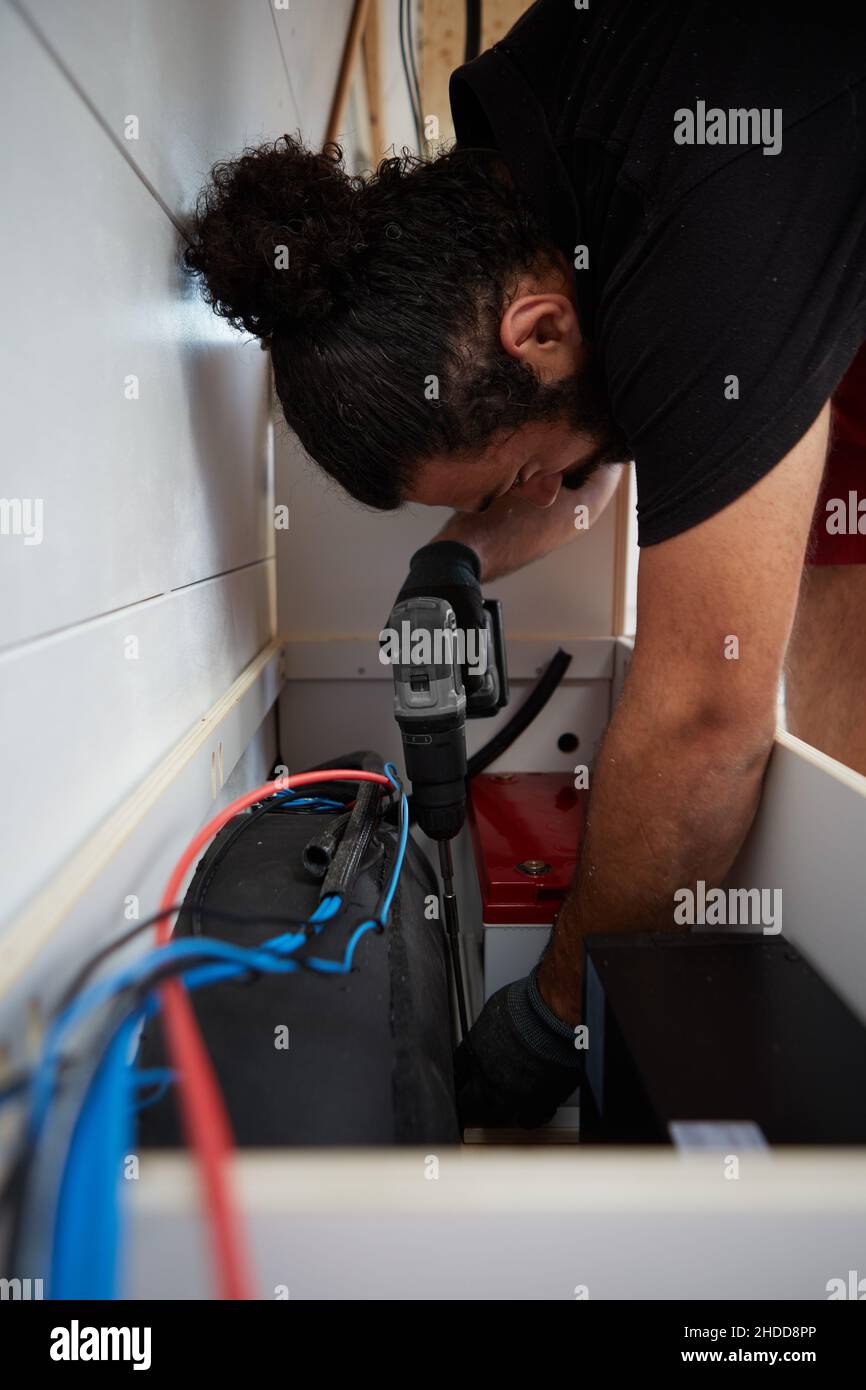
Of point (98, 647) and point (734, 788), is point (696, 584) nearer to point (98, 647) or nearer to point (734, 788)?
point (734, 788)

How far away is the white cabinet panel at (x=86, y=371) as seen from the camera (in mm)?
418

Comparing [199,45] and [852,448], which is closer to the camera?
[199,45]

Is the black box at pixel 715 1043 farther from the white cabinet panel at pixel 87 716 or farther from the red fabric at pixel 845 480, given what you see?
the red fabric at pixel 845 480

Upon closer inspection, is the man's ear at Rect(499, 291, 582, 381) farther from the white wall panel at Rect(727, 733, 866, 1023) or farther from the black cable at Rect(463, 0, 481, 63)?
the black cable at Rect(463, 0, 481, 63)

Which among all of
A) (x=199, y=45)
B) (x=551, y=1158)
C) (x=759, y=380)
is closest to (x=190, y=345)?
(x=199, y=45)

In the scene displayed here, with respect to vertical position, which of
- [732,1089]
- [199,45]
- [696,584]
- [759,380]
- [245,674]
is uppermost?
[199,45]

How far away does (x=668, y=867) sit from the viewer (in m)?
0.72

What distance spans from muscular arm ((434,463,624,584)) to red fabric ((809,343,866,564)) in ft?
1.05

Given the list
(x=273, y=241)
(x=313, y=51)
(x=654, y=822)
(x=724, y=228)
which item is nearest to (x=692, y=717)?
(x=654, y=822)

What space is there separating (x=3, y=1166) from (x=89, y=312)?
0.50m

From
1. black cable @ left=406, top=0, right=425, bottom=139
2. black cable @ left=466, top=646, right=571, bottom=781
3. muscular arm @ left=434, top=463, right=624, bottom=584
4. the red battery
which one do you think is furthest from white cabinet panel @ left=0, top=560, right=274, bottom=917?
black cable @ left=406, top=0, right=425, bottom=139

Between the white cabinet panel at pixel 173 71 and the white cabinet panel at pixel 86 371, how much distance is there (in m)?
0.03

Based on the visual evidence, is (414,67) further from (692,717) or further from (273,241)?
(692,717)

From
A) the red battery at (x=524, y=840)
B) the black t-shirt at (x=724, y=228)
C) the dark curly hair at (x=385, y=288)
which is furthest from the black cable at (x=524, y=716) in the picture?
the black t-shirt at (x=724, y=228)
